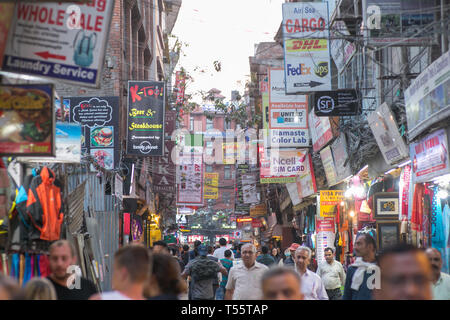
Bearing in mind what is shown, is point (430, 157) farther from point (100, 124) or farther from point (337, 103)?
point (100, 124)

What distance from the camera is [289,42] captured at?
17.5 m

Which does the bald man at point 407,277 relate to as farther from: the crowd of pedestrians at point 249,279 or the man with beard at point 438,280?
the man with beard at point 438,280

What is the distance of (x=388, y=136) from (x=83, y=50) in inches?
328

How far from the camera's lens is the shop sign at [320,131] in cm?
1930

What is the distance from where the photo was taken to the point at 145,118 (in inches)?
827

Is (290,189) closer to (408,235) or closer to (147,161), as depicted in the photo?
(147,161)

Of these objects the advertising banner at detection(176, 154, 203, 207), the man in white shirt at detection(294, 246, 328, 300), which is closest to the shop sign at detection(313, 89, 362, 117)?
the man in white shirt at detection(294, 246, 328, 300)

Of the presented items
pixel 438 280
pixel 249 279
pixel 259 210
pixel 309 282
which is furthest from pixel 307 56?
pixel 259 210

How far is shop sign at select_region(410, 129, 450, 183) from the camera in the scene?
11.0 meters

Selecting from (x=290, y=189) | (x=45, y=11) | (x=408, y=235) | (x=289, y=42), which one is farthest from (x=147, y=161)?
(x=45, y=11)
